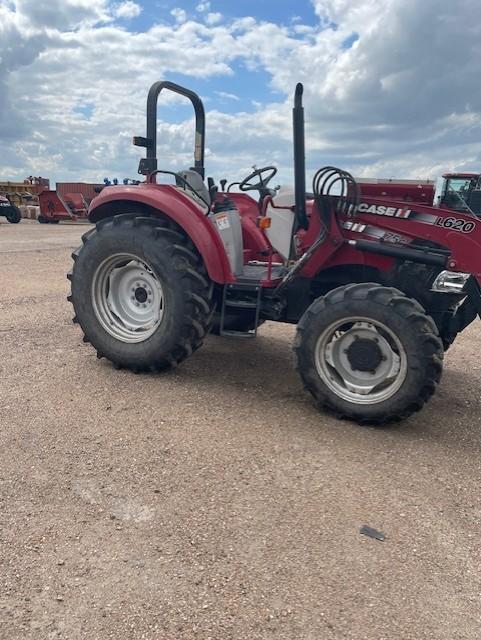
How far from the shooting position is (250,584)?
214cm

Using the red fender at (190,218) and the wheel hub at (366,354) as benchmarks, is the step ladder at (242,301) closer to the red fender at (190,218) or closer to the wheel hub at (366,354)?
the red fender at (190,218)

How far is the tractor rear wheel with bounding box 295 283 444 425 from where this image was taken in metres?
3.33

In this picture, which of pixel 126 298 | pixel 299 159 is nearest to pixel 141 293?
pixel 126 298

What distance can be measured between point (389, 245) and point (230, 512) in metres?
2.13

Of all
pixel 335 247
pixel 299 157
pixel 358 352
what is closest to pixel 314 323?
pixel 358 352

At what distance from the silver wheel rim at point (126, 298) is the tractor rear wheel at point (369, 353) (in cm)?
137

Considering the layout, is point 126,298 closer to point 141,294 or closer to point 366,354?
point 141,294

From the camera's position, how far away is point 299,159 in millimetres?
3814

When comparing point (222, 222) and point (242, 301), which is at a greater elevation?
point (222, 222)

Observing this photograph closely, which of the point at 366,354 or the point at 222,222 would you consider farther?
the point at 222,222

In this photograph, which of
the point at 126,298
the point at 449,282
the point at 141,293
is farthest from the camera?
the point at 126,298

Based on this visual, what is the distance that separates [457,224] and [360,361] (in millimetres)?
1102

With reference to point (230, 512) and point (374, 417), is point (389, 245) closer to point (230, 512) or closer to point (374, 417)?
point (374, 417)

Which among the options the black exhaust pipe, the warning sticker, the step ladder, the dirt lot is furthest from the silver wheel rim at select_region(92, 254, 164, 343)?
the black exhaust pipe
